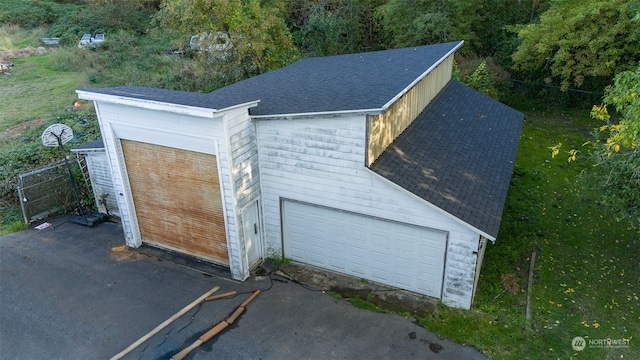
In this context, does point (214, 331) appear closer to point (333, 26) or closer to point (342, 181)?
point (342, 181)

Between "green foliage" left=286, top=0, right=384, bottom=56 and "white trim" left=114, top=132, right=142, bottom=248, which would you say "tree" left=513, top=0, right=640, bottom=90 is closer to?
"green foliage" left=286, top=0, right=384, bottom=56

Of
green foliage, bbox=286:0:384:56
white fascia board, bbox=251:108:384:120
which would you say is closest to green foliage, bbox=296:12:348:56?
green foliage, bbox=286:0:384:56

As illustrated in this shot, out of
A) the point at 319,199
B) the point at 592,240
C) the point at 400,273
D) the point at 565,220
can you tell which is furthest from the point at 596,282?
the point at 319,199

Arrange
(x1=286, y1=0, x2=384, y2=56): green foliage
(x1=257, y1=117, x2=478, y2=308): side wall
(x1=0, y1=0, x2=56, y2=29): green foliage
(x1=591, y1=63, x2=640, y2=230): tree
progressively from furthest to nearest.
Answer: (x1=0, y1=0, x2=56, y2=29): green foliage < (x1=286, y1=0, x2=384, y2=56): green foliage < (x1=257, y1=117, x2=478, y2=308): side wall < (x1=591, y1=63, x2=640, y2=230): tree

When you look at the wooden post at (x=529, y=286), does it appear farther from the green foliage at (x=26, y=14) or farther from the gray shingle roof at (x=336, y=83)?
the green foliage at (x=26, y=14)

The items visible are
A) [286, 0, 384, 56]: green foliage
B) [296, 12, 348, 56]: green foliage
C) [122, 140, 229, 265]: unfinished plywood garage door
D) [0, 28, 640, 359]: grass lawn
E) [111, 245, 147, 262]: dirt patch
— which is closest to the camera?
[0, 28, 640, 359]: grass lawn
